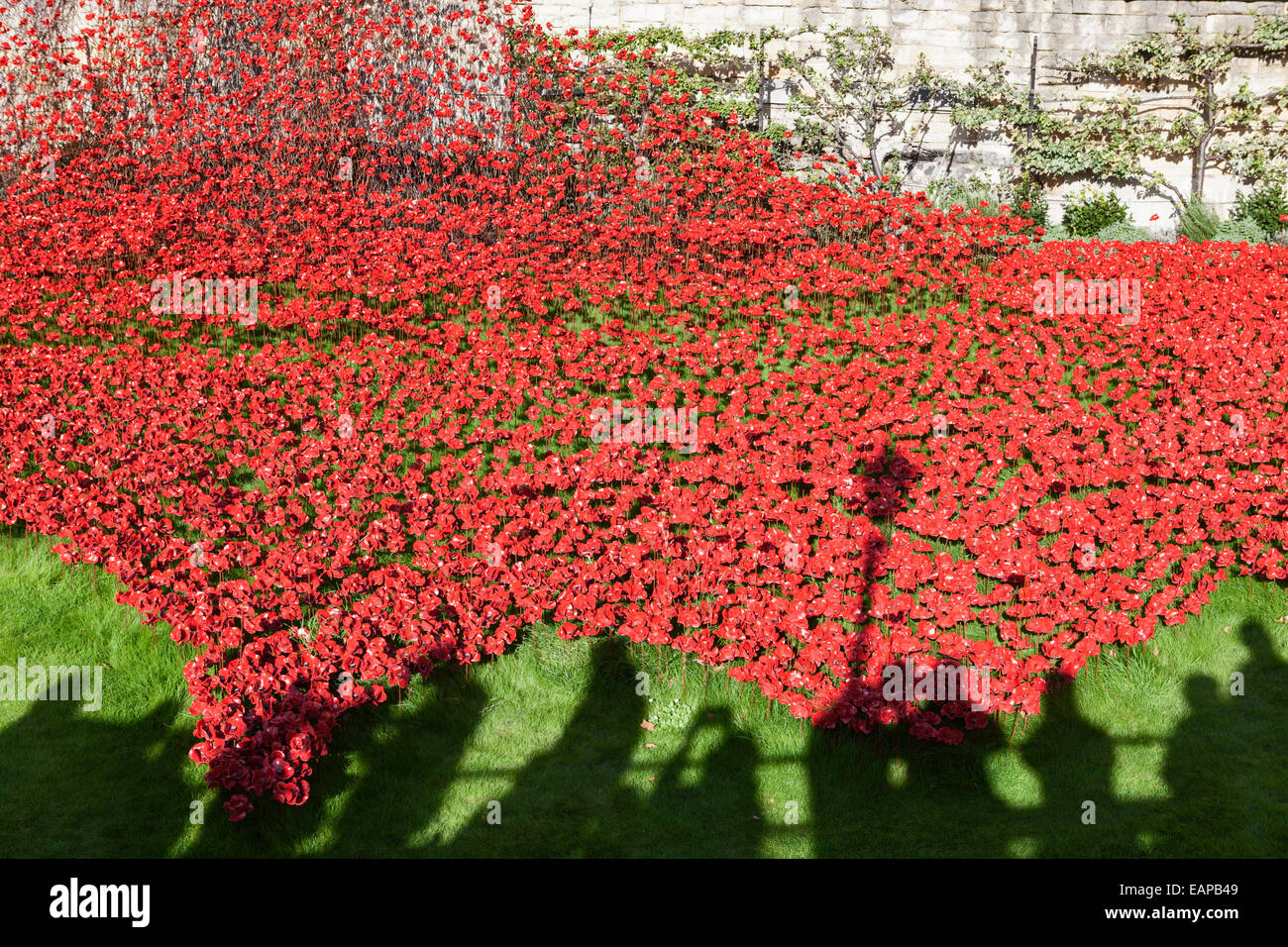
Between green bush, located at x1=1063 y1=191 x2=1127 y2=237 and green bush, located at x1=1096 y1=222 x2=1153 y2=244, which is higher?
green bush, located at x1=1063 y1=191 x2=1127 y2=237

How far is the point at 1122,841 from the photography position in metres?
4.14

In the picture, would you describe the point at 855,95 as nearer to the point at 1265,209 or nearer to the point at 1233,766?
the point at 1265,209

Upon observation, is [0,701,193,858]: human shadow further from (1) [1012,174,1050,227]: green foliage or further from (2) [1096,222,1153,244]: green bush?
(2) [1096,222,1153,244]: green bush

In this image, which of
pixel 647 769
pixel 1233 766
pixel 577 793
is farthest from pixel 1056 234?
pixel 577 793

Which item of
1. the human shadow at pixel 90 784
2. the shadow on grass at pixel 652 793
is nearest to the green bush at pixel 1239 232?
the shadow on grass at pixel 652 793

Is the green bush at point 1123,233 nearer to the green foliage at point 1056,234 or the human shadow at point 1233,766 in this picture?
the green foliage at point 1056,234

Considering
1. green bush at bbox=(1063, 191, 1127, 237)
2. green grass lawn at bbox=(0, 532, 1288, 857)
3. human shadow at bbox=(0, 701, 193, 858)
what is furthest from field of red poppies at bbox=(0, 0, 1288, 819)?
green bush at bbox=(1063, 191, 1127, 237)

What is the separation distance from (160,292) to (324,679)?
593cm

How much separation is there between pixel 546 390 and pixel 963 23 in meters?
9.46

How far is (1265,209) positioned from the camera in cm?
1312

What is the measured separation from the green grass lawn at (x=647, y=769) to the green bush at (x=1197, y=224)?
8910mm

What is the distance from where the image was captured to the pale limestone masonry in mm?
13555

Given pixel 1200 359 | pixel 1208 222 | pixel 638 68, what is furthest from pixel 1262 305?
pixel 638 68

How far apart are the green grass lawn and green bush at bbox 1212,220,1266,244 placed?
359 inches
